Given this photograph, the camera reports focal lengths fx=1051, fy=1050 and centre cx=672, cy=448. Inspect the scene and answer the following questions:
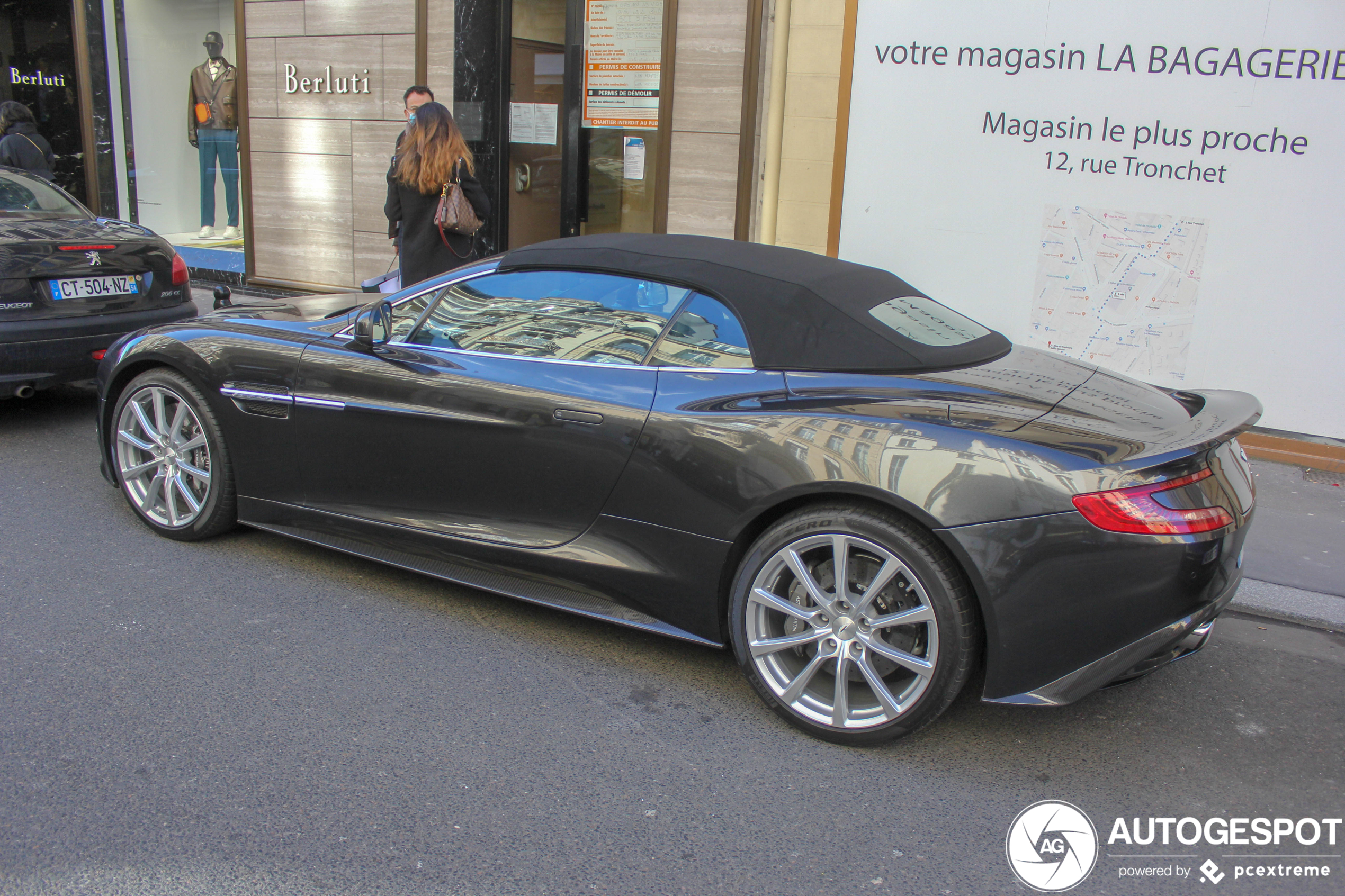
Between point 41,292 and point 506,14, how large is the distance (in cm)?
508

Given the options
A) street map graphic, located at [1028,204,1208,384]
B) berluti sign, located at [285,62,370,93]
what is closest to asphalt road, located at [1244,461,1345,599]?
street map graphic, located at [1028,204,1208,384]

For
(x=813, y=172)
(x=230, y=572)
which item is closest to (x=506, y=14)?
(x=813, y=172)

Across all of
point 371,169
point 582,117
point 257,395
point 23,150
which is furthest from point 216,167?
point 257,395

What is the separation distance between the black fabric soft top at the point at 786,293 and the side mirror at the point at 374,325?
0.52m

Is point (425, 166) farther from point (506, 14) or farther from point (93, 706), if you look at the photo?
point (93, 706)

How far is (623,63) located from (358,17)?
292 cm

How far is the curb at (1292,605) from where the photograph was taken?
4336mm

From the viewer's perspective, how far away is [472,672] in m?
3.57

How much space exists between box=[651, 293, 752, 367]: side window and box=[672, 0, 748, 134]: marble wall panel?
4967 mm

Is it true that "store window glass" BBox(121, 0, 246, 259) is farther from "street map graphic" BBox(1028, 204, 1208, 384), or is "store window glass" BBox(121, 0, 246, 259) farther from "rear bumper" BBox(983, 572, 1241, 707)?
"rear bumper" BBox(983, 572, 1241, 707)

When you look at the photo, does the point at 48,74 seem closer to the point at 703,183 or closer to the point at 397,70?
the point at 397,70

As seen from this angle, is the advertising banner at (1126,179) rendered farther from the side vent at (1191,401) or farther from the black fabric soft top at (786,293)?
the black fabric soft top at (786,293)

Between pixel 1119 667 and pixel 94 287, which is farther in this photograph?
pixel 94 287

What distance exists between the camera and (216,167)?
1219 cm
